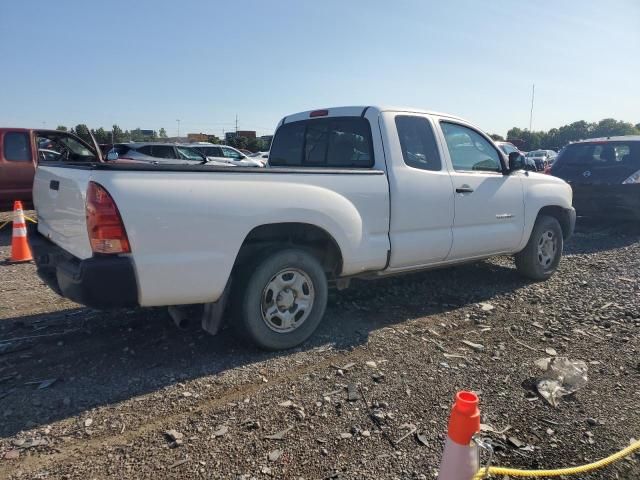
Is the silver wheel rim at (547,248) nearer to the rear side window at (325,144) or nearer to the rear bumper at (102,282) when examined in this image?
the rear side window at (325,144)

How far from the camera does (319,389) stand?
11.1 ft

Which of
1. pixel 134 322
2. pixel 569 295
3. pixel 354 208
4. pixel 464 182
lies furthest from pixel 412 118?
pixel 134 322

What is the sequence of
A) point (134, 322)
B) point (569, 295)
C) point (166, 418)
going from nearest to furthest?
1. point (166, 418)
2. point (134, 322)
3. point (569, 295)

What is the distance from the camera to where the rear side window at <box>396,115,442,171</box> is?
15.1ft

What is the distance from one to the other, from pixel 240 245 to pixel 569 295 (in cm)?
393

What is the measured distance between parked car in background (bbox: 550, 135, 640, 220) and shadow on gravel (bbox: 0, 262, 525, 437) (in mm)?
4792

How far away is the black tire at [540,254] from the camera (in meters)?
5.96

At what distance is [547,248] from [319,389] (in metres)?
4.03

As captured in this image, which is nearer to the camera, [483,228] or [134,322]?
[134,322]

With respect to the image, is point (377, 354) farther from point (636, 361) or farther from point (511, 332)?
point (636, 361)

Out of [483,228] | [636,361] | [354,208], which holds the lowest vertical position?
[636,361]

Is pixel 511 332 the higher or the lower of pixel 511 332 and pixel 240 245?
the lower

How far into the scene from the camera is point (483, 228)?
5227 mm

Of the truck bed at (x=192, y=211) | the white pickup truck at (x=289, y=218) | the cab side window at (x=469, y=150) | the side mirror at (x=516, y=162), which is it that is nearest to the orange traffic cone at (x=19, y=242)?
the white pickup truck at (x=289, y=218)
